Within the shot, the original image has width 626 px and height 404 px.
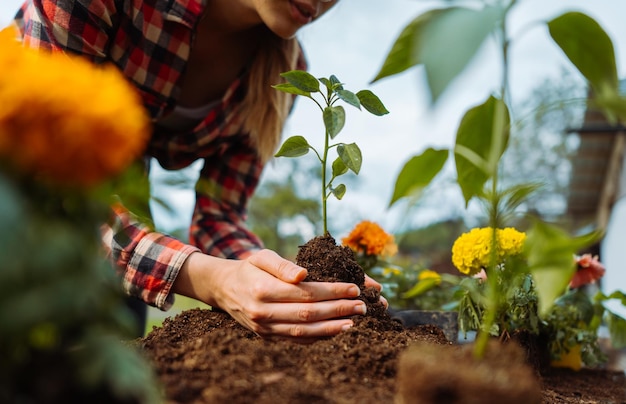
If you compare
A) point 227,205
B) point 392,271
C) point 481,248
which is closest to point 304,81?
point 481,248

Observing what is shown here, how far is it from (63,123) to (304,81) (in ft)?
1.88

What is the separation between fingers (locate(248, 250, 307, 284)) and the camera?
93 centimetres

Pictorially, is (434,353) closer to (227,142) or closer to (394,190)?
(394,190)

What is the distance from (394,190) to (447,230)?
Result: 327 inches

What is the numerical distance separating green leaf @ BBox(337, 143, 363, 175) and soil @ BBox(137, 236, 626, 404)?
0.57 feet

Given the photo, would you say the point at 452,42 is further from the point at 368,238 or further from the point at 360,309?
the point at 368,238

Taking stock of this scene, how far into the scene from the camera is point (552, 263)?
542 mm

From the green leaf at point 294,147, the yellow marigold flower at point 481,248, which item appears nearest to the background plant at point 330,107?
the green leaf at point 294,147

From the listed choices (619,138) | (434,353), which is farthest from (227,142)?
(619,138)

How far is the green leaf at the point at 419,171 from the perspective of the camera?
2.14ft

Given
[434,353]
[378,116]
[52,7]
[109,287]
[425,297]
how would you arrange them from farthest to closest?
1. [425,297]
2. [52,7]
3. [378,116]
4. [434,353]
5. [109,287]

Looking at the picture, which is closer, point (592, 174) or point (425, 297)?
point (425, 297)

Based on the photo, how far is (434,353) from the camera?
575mm

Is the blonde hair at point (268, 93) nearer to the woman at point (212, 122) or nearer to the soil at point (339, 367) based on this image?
the woman at point (212, 122)
